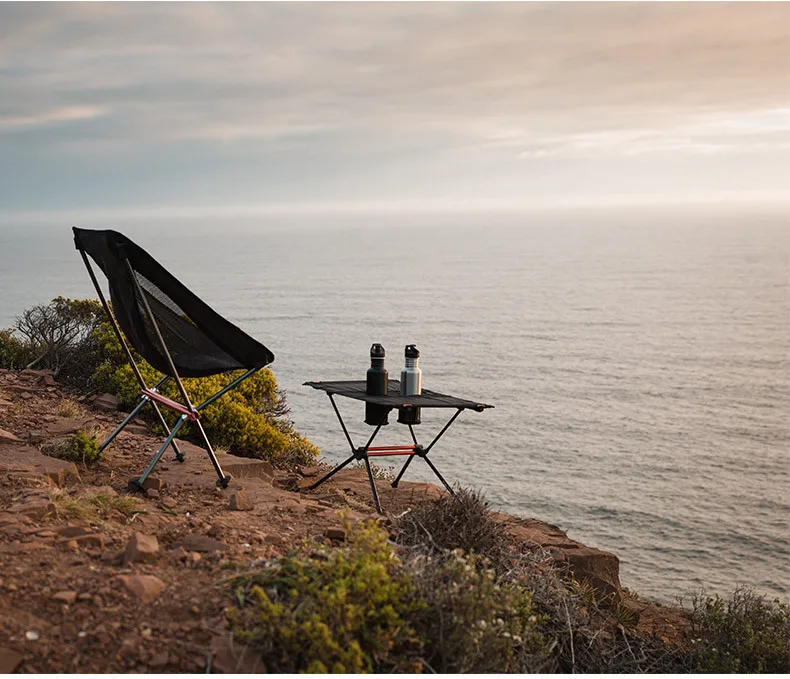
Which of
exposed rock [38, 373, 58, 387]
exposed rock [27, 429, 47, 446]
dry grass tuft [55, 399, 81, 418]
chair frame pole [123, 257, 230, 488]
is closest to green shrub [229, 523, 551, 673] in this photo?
chair frame pole [123, 257, 230, 488]

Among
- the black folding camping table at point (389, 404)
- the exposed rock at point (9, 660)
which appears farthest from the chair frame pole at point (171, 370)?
the exposed rock at point (9, 660)

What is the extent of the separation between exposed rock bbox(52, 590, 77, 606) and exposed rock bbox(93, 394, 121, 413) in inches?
160

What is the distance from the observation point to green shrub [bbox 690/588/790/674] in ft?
14.0

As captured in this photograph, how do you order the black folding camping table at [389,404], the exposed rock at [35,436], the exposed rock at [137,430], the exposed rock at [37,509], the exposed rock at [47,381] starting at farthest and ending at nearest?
the exposed rock at [47,381] → the exposed rock at [137,430] → the exposed rock at [35,436] → the black folding camping table at [389,404] → the exposed rock at [37,509]

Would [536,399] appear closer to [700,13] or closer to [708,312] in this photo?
[700,13]

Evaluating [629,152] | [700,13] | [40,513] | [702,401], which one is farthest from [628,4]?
[629,152]

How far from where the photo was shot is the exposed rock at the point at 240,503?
4183mm

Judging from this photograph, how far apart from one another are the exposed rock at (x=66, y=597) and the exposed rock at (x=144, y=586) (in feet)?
0.59

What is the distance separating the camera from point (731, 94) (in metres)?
22.2

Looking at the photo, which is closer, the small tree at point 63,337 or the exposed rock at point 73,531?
the exposed rock at point 73,531

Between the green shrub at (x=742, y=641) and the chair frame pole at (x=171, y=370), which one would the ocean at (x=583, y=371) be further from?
the chair frame pole at (x=171, y=370)

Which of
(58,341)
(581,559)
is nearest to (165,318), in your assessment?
(581,559)

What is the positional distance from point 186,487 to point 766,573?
1082 cm

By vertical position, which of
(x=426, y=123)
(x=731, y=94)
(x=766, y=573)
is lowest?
(x=766, y=573)
